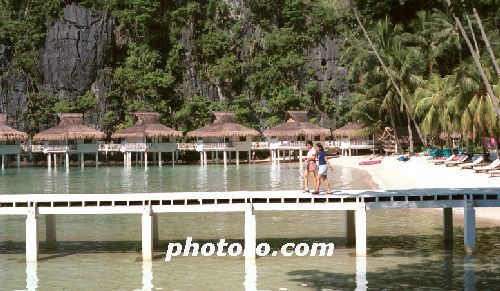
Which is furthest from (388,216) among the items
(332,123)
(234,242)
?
(332,123)

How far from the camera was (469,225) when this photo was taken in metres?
15.7

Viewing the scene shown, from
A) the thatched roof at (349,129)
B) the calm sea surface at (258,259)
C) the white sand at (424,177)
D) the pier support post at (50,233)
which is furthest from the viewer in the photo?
the thatched roof at (349,129)

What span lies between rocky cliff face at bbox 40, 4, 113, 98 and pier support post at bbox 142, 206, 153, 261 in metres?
52.0

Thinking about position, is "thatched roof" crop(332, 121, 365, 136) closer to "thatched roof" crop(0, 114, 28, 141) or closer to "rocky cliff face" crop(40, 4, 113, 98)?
"rocky cliff face" crop(40, 4, 113, 98)

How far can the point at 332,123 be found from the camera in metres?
68.6

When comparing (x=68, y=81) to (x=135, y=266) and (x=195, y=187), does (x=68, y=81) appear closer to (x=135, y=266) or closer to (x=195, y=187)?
(x=195, y=187)

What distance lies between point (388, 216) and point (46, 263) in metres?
10.8

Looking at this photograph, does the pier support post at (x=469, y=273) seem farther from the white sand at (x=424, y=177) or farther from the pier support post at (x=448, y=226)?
the white sand at (x=424, y=177)

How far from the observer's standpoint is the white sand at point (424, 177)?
25.1 metres

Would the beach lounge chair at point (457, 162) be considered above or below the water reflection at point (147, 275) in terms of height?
above

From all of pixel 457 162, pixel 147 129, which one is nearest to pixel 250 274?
pixel 457 162

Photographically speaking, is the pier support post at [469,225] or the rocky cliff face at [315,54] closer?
the pier support post at [469,225]

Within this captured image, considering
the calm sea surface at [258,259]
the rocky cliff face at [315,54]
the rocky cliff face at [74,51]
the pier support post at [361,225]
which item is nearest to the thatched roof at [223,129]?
the rocky cliff face at [315,54]

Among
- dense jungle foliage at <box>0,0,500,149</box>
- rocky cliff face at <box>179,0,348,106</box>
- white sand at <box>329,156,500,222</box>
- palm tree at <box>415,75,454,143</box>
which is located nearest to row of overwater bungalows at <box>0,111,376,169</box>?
dense jungle foliage at <box>0,0,500,149</box>
